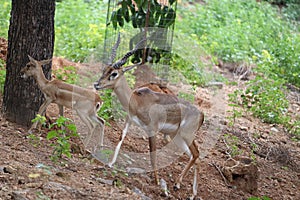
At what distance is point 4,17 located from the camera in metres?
11.8

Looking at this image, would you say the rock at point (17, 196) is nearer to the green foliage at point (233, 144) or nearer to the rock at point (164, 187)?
the rock at point (164, 187)

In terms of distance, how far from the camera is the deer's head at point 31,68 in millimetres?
6633

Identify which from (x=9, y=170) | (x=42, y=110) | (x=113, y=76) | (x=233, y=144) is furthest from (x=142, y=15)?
(x=9, y=170)

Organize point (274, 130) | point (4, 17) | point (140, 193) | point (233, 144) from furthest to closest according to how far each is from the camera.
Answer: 1. point (4, 17)
2. point (274, 130)
3. point (233, 144)
4. point (140, 193)

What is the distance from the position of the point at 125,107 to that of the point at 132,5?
2.51 m

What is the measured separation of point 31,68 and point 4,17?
18.4 feet

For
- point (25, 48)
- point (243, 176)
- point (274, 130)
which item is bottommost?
point (274, 130)

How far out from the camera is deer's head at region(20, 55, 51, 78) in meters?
6.63

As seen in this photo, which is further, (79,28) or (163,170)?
(79,28)

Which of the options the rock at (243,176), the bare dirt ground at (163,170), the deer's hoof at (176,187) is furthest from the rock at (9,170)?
the rock at (243,176)

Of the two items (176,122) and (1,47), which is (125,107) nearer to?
(176,122)

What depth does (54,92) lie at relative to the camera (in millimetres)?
6824

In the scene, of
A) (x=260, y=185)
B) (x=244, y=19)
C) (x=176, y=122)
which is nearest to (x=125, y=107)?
(x=176, y=122)

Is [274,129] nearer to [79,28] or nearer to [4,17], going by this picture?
[79,28]
